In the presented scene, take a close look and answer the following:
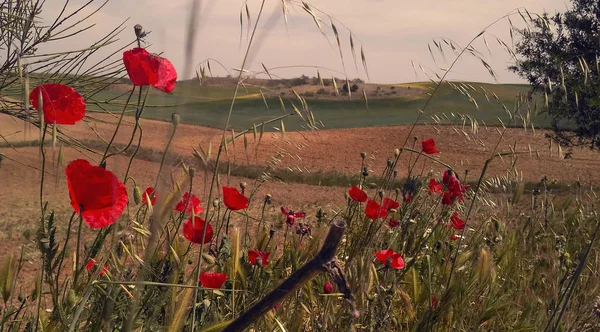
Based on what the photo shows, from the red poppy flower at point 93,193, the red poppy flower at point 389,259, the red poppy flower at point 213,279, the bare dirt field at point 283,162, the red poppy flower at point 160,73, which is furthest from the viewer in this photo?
the bare dirt field at point 283,162

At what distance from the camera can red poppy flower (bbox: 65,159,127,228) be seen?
39.6 inches

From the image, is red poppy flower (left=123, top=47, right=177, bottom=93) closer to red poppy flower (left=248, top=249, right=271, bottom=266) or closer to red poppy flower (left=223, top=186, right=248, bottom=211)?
red poppy flower (left=223, top=186, right=248, bottom=211)

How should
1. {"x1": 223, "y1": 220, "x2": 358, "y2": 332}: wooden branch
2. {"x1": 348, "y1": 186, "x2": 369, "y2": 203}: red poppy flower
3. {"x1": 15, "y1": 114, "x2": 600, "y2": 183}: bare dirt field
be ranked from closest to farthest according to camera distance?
{"x1": 223, "y1": 220, "x2": 358, "y2": 332}: wooden branch
{"x1": 348, "y1": 186, "x2": 369, "y2": 203}: red poppy flower
{"x1": 15, "y1": 114, "x2": 600, "y2": 183}: bare dirt field

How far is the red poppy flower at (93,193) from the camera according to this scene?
100 centimetres

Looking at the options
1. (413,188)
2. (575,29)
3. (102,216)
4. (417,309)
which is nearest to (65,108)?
(102,216)

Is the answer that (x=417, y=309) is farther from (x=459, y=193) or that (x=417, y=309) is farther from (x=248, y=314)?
(x=248, y=314)

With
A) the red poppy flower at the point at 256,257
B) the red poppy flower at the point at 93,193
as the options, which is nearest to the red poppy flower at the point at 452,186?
the red poppy flower at the point at 256,257

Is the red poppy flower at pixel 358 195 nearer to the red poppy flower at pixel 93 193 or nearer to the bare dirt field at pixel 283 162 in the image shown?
the bare dirt field at pixel 283 162

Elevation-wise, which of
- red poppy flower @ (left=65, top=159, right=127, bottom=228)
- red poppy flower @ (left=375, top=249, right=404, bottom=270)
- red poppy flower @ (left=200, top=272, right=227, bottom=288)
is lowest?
red poppy flower @ (left=375, top=249, right=404, bottom=270)

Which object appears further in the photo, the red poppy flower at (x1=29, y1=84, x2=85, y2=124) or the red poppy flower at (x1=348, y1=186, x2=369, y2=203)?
the red poppy flower at (x1=348, y1=186, x2=369, y2=203)

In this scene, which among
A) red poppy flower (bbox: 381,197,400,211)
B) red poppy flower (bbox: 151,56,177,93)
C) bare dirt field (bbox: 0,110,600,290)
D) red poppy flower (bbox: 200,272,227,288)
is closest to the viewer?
red poppy flower (bbox: 151,56,177,93)

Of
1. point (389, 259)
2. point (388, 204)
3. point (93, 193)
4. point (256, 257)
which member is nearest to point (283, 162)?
point (388, 204)

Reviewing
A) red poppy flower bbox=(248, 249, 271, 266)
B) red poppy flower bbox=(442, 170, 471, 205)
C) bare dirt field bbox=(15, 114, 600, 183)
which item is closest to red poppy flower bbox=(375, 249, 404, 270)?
red poppy flower bbox=(248, 249, 271, 266)

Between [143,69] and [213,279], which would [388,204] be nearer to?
[213,279]
